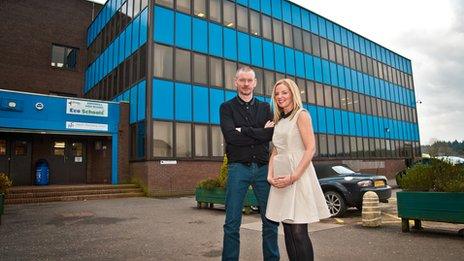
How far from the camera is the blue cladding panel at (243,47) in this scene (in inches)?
851

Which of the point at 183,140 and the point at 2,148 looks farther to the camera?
the point at 2,148

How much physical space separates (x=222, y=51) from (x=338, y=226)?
15.0 metres

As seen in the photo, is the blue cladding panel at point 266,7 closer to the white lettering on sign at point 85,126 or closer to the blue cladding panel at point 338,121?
the blue cladding panel at point 338,121

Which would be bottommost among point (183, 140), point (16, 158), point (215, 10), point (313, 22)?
point (16, 158)

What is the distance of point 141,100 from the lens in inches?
707

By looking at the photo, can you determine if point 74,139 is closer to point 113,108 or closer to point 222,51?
point 113,108

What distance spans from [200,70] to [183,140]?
4.19m

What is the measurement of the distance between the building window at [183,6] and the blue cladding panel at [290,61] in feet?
27.1

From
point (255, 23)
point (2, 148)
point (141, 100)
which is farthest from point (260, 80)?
point (2, 148)

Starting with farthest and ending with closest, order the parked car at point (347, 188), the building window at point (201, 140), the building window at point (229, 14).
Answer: the building window at point (229, 14) < the building window at point (201, 140) < the parked car at point (347, 188)

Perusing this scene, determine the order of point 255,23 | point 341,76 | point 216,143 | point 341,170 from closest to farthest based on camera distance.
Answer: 1. point 341,170
2. point 216,143
3. point 255,23
4. point 341,76

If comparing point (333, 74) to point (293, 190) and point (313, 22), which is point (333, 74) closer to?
point (313, 22)

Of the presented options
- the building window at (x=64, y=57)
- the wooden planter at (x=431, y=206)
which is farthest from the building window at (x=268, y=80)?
the wooden planter at (x=431, y=206)

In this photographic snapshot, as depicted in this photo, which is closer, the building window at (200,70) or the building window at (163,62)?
the building window at (163,62)
